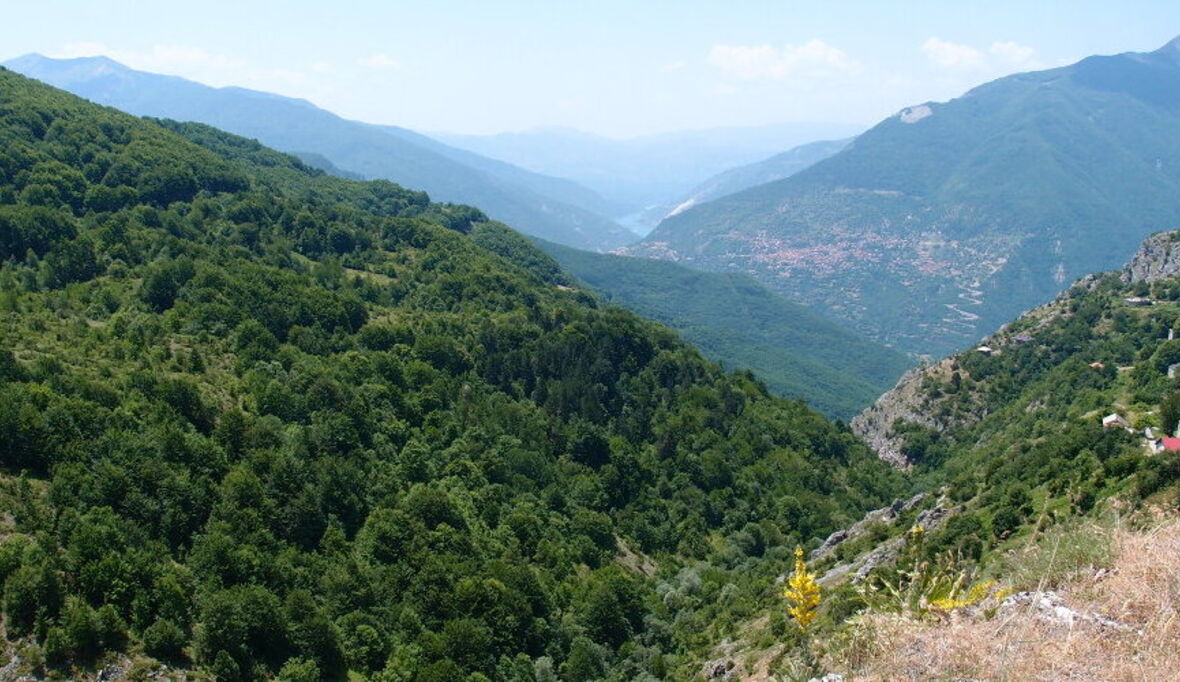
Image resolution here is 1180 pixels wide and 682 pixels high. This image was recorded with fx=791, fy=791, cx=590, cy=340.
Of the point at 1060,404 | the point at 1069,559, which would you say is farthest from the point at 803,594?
the point at 1060,404

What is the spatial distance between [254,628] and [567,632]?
2497 cm

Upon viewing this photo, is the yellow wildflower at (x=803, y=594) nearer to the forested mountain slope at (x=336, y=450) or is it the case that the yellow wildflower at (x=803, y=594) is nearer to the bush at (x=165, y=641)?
the forested mountain slope at (x=336, y=450)

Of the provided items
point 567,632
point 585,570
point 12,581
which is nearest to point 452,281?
point 585,570

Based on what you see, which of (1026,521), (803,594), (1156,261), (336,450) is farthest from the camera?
(1156,261)

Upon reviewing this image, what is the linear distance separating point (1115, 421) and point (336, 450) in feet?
200

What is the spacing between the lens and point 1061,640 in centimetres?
1480

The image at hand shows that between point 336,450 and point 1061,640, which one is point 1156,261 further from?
point 1061,640

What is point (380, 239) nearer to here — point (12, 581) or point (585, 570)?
point (585, 570)

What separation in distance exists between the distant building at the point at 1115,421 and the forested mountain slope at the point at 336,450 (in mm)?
27352

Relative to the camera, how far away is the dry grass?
555 inches

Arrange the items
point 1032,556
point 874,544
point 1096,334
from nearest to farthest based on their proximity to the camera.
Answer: point 1032,556 → point 874,544 → point 1096,334

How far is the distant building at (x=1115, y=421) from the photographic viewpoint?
55.4m

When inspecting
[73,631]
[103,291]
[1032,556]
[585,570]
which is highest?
[1032,556]

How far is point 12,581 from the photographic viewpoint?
34.2 meters
